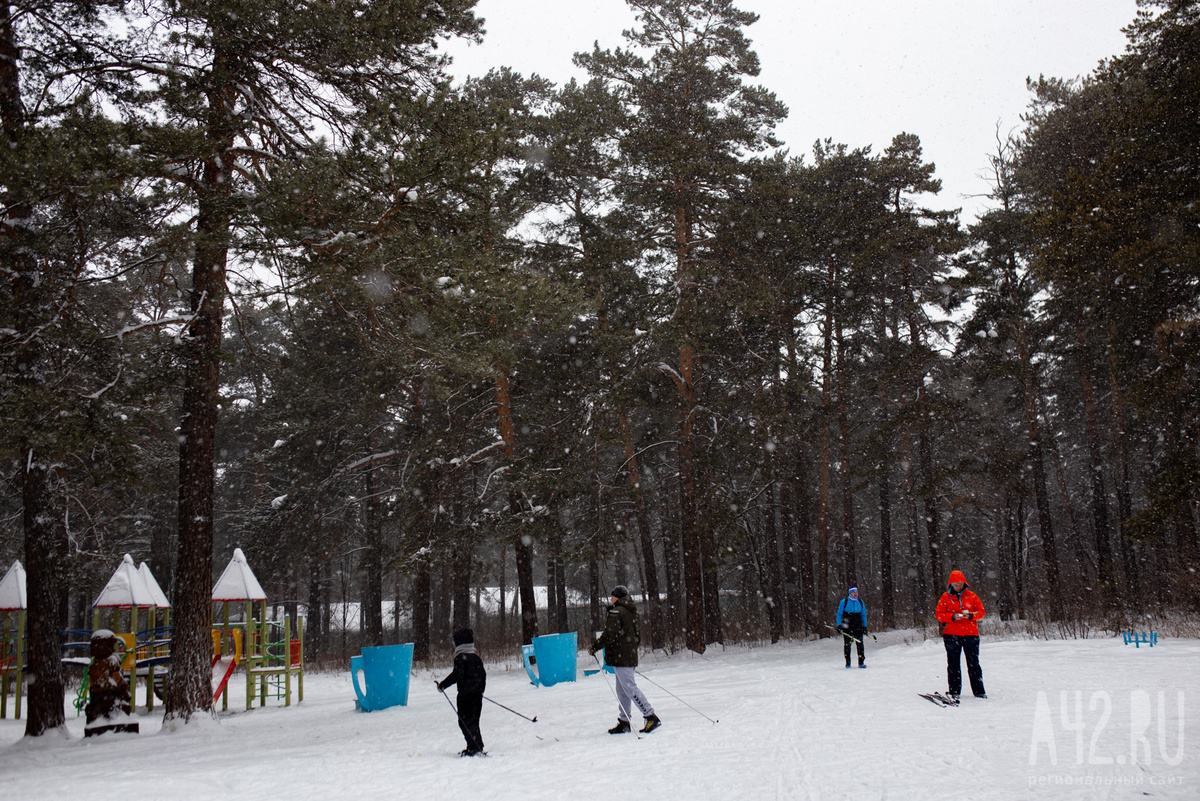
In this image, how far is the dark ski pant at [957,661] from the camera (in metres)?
8.89

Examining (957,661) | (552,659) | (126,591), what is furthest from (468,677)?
(126,591)

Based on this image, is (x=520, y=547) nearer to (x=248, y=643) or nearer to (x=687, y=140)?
(x=248, y=643)

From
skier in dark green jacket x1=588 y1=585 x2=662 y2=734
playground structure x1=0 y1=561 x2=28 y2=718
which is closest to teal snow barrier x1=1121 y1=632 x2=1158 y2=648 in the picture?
skier in dark green jacket x1=588 y1=585 x2=662 y2=734

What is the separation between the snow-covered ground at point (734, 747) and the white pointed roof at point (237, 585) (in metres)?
3.39

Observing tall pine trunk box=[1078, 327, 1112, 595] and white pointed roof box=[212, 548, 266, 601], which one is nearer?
white pointed roof box=[212, 548, 266, 601]

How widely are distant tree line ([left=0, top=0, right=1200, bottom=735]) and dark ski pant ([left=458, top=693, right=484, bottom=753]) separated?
15.1 feet

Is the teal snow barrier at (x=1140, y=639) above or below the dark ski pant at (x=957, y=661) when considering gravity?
below

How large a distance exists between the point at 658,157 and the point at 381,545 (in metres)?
13.3

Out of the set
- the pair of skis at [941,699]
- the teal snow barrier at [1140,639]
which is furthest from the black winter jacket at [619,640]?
the teal snow barrier at [1140,639]

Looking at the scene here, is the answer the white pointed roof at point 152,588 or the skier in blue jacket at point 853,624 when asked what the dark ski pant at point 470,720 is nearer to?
the skier in blue jacket at point 853,624

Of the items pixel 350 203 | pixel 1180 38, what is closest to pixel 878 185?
pixel 1180 38

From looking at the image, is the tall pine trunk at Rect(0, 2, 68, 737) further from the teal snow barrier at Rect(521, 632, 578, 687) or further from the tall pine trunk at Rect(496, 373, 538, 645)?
the tall pine trunk at Rect(496, 373, 538, 645)

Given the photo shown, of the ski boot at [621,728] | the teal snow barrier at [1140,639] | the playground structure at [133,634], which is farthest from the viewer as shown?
the playground structure at [133,634]

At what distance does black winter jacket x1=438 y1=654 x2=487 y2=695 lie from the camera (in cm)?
745
